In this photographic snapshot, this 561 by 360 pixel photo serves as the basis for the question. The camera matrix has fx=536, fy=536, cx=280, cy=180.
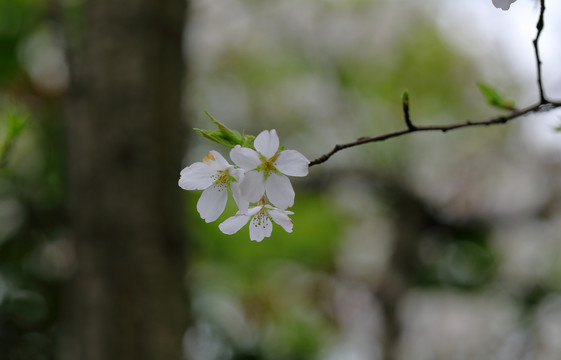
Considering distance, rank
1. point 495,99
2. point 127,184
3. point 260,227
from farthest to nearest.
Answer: point 127,184 < point 495,99 < point 260,227

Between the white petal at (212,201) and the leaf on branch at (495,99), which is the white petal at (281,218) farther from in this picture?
the leaf on branch at (495,99)

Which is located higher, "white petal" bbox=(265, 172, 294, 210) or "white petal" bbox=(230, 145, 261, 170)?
"white petal" bbox=(230, 145, 261, 170)

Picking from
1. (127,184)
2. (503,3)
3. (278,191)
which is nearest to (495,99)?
(503,3)

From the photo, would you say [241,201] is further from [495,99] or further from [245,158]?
[495,99]

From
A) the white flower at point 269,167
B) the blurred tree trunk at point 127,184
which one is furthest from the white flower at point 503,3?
the blurred tree trunk at point 127,184

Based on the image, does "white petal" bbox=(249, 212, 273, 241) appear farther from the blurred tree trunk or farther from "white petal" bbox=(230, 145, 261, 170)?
the blurred tree trunk

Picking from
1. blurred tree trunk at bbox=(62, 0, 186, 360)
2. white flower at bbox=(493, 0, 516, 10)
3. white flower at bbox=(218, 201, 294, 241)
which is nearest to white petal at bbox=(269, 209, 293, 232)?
white flower at bbox=(218, 201, 294, 241)
